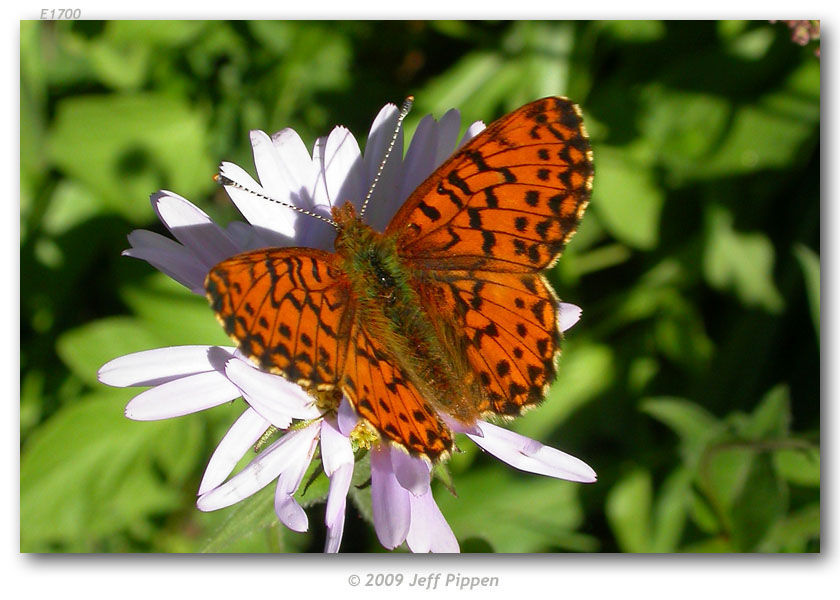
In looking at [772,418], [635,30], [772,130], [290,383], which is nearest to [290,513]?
[290,383]

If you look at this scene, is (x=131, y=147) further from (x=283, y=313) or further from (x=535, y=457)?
(x=535, y=457)

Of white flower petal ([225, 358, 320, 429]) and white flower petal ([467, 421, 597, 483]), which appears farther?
white flower petal ([467, 421, 597, 483])

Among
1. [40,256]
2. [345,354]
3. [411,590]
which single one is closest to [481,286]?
[345,354]

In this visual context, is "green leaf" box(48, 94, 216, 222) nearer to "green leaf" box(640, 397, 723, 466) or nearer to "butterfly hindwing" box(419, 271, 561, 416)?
"butterfly hindwing" box(419, 271, 561, 416)

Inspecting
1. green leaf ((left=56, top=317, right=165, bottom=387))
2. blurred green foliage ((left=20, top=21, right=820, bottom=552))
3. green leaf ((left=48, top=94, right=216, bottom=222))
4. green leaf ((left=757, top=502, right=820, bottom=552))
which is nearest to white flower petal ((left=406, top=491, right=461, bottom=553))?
blurred green foliage ((left=20, top=21, right=820, bottom=552))

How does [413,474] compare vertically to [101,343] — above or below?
below

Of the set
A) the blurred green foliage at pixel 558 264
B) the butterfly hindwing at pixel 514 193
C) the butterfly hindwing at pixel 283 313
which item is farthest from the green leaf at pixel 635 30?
the butterfly hindwing at pixel 283 313
